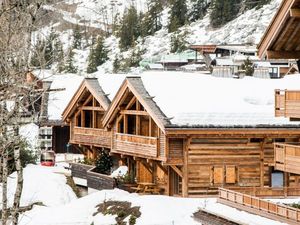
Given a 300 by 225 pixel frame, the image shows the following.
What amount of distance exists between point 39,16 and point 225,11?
13090cm

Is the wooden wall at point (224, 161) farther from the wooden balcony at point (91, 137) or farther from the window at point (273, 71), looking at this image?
the window at point (273, 71)

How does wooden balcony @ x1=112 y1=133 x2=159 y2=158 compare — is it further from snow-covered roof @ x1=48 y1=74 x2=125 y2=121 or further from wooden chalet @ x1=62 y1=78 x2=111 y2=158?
snow-covered roof @ x1=48 y1=74 x2=125 y2=121

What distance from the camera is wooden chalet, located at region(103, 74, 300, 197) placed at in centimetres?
3350

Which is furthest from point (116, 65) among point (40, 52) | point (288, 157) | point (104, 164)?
point (40, 52)

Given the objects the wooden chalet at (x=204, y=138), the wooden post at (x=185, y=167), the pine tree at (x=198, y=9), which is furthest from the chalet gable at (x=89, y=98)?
the pine tree at (x=198, y=9)

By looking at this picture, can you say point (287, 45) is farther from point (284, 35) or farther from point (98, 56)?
point (98, 56)

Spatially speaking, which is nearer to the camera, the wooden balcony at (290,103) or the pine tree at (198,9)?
the wooden balcony at (290,103)

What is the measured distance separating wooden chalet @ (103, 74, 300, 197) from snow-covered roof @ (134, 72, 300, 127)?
4 centimetres

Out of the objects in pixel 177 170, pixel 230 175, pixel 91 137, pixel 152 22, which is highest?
pixel 152 22

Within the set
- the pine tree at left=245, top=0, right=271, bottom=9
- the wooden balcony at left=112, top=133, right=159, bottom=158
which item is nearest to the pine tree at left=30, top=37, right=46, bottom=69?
the wooden balcony at left=112, top=133, right=159, bottom=158

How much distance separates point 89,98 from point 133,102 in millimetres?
6820

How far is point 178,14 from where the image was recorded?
503ft

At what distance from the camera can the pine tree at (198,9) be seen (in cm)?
15525

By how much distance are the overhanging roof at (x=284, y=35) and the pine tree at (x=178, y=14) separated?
128 m
